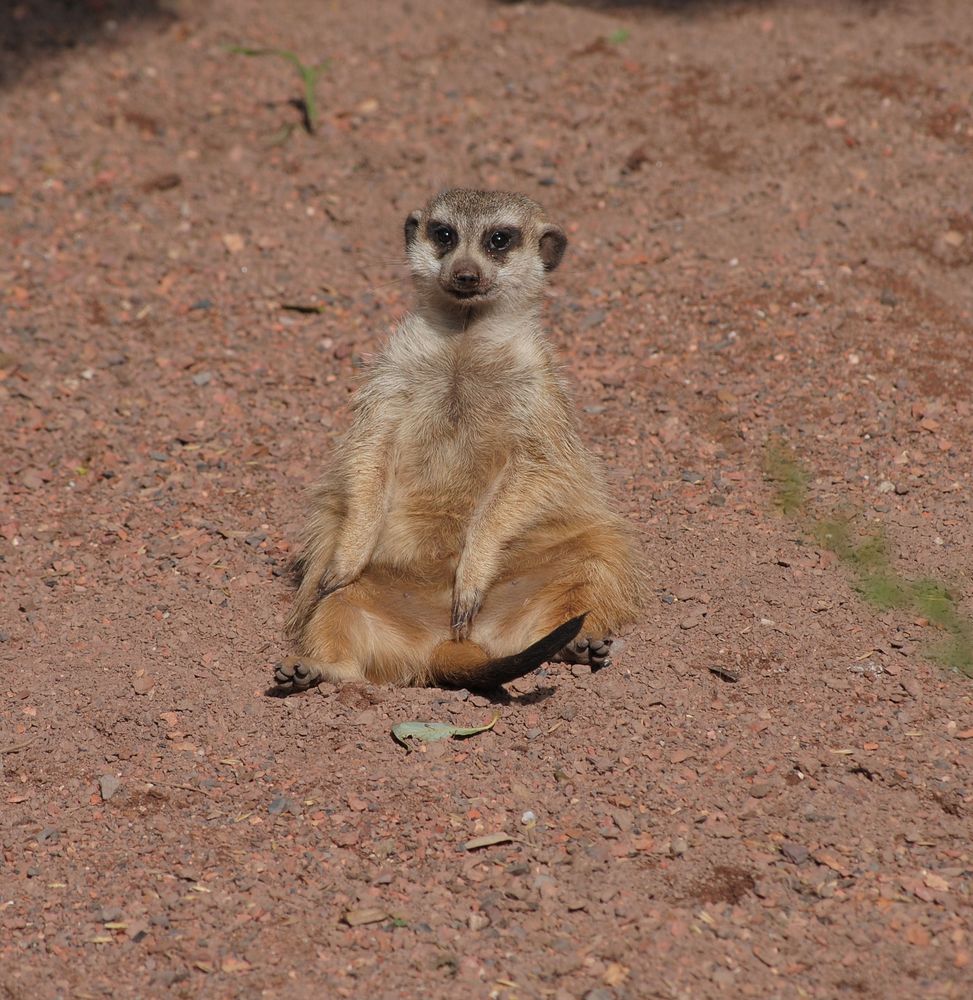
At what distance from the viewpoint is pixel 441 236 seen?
161 inches

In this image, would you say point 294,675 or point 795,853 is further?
point 294,675

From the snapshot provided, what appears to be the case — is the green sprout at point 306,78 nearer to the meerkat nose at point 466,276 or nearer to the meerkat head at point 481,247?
the meerkat head at point 481,247

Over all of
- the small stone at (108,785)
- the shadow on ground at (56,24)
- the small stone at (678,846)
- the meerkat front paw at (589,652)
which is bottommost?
the small stone at (108,785)

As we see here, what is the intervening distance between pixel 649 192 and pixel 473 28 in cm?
169

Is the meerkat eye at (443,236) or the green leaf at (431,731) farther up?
the meerkat eye at (443,236)

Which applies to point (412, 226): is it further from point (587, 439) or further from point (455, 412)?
point (587, 439)

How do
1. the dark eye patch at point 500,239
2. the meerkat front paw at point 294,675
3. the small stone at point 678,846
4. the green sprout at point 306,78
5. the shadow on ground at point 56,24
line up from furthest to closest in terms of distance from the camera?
the shadow on ground at point 56,24, the green sprout at point 306,78, the dark eye patch at point 500,239, the meerkat front paw at point 294,675, the small stone at point 678,846

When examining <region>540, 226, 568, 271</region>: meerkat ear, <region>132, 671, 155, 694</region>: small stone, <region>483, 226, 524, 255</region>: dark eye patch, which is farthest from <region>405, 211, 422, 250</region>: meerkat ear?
<region>132, 671, 155, 694</region>: small stone

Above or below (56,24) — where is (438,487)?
below

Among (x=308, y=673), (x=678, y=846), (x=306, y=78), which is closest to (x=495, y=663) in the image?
(x=308, y=673)

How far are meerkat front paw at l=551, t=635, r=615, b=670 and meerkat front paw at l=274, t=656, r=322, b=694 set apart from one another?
0.70 m

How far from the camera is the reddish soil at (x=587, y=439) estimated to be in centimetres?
274

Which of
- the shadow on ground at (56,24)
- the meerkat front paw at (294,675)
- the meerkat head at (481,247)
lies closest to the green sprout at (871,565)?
the meerkat head at (481,247)

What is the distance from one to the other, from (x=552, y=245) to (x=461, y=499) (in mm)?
934
